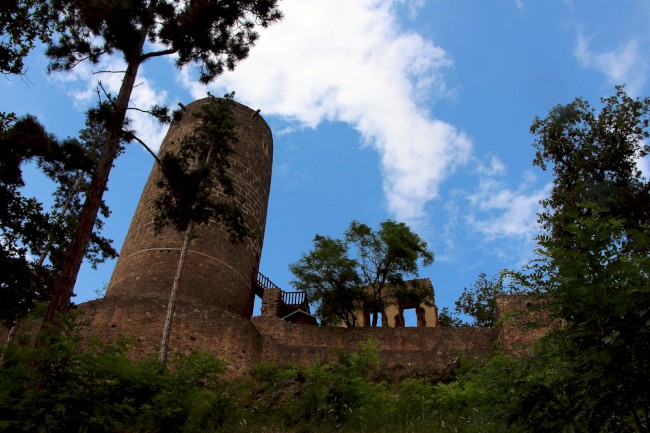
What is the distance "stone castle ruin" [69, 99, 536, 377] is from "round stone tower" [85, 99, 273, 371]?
0.03 m

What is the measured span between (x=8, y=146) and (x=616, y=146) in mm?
17553

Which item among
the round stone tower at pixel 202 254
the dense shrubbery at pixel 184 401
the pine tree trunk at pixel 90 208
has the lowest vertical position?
the dense shrubbery at pixel 184 401

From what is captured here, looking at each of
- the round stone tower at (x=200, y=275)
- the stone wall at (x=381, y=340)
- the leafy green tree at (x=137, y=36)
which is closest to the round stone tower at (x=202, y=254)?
the round stone tower at (x=200, y=275)

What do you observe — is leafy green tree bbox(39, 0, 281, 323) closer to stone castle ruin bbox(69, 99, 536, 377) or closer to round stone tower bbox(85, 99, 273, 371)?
round stone tower bbox(85, 99, 273, 371)

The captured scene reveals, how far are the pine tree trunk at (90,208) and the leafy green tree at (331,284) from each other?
11.6m

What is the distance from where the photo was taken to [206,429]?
8.51 meters

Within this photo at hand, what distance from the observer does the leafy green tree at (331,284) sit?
20719mm

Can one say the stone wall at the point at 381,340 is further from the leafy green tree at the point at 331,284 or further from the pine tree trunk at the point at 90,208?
the pine tree trunk at the point at 90,208

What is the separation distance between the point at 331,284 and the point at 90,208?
12464 millimetres

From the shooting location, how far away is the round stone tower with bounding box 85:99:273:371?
1538cm

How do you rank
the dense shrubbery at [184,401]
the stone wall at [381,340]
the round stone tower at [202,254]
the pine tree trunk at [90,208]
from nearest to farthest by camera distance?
the dense shrubbery at [184,401] < the pine tree trunk at [90,208] < the stone wall at [381,340] < the round stone tower at [202,254]

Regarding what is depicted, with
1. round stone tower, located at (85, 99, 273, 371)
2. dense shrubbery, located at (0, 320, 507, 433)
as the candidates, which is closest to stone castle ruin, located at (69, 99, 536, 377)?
round stone tower, located at (85, 99, 273, 371)

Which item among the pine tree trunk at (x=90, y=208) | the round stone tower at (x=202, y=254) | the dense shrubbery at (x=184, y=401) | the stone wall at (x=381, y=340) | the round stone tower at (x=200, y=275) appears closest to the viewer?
the dense shrubbery at (x=184, y=401)

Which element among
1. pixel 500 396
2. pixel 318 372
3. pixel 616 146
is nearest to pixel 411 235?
pixel 616 146
